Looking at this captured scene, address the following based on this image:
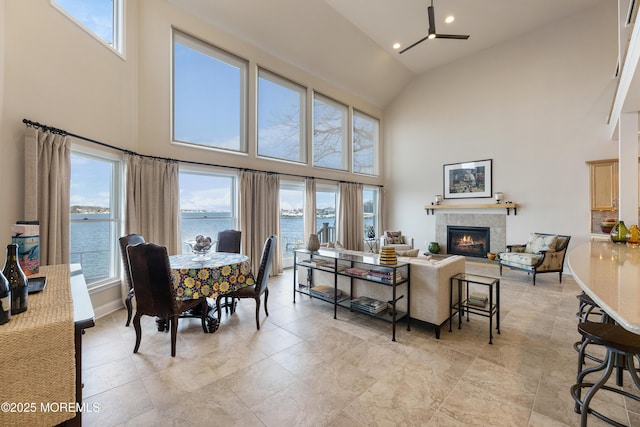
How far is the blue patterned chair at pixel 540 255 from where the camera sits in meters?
4.94

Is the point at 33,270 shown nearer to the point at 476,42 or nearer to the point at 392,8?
the point at 392,8

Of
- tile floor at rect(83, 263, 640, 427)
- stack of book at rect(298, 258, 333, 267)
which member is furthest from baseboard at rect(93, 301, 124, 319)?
stack of book at rect(298, 258, 333, 267)

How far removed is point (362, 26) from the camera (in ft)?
19.1

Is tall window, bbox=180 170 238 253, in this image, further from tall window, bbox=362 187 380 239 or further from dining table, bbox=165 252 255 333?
tall window, bbox=362 187 380 239

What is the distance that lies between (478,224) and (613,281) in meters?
5.86

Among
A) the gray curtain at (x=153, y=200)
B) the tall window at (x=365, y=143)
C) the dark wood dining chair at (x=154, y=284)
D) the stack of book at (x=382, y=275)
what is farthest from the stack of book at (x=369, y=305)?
the tall window at (x=365, y=143)

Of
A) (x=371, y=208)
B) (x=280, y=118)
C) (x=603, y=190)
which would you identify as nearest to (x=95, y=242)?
(x=280, y=118)

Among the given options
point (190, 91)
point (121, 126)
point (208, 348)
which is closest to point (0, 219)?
point (121, 126)

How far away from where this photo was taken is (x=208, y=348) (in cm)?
263

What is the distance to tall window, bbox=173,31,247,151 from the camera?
459 cm

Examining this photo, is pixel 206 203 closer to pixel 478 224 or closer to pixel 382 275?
pixel 382 275

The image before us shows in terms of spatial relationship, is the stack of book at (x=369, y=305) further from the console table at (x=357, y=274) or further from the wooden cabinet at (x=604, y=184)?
the wooden cabinet at (x=604, y=184)

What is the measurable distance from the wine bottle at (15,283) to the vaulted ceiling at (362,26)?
474cm

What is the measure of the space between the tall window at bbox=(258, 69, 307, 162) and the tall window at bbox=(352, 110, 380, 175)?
2039 mm
